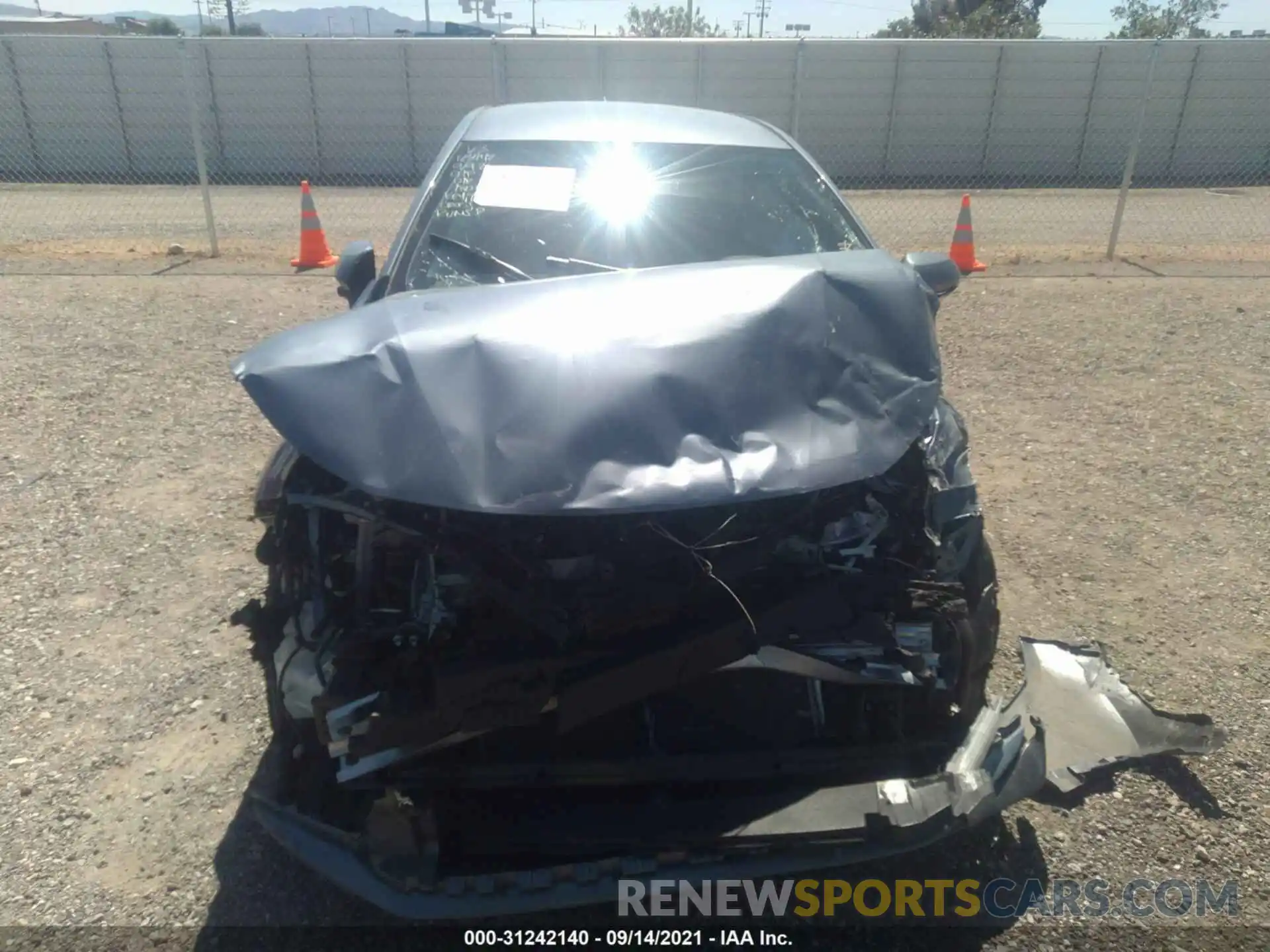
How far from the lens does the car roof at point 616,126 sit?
12.5ft

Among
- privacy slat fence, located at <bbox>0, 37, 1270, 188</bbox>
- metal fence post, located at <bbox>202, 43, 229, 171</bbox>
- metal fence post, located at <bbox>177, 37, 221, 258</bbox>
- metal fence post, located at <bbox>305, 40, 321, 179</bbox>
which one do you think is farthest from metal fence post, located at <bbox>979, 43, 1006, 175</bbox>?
metal fence post, located at <bbox>202, 43, 229, 171</bbox>

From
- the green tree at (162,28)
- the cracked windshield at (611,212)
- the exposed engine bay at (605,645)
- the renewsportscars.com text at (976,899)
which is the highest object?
the green tree at (162,28)

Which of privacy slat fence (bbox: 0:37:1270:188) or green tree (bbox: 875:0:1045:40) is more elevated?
green tree (bbox: 875:0:1045:40)

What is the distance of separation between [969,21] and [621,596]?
32.2m

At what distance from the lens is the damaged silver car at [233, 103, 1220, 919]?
2021mm

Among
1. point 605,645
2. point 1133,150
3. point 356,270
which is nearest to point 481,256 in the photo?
point 356,270

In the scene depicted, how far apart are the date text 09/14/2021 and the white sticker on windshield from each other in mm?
2397

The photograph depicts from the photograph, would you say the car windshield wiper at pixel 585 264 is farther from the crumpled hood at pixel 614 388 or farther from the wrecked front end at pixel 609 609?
the wrecked front end at pixel 609 609

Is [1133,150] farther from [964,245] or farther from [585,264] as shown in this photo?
[585,264]

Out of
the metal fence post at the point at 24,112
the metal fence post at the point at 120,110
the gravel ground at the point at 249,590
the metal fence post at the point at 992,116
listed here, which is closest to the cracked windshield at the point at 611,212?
the gravel ground at the point at 249,590

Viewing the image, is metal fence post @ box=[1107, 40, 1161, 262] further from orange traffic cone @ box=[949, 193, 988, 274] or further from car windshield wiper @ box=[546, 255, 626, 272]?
car windshield wiper @ box=[546, 255, 626, 272]

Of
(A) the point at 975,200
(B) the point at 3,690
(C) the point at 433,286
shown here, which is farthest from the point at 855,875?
(A) the point at 975,200

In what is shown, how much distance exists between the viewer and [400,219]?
44.1ft

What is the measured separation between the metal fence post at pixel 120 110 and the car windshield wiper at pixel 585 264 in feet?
59.1
